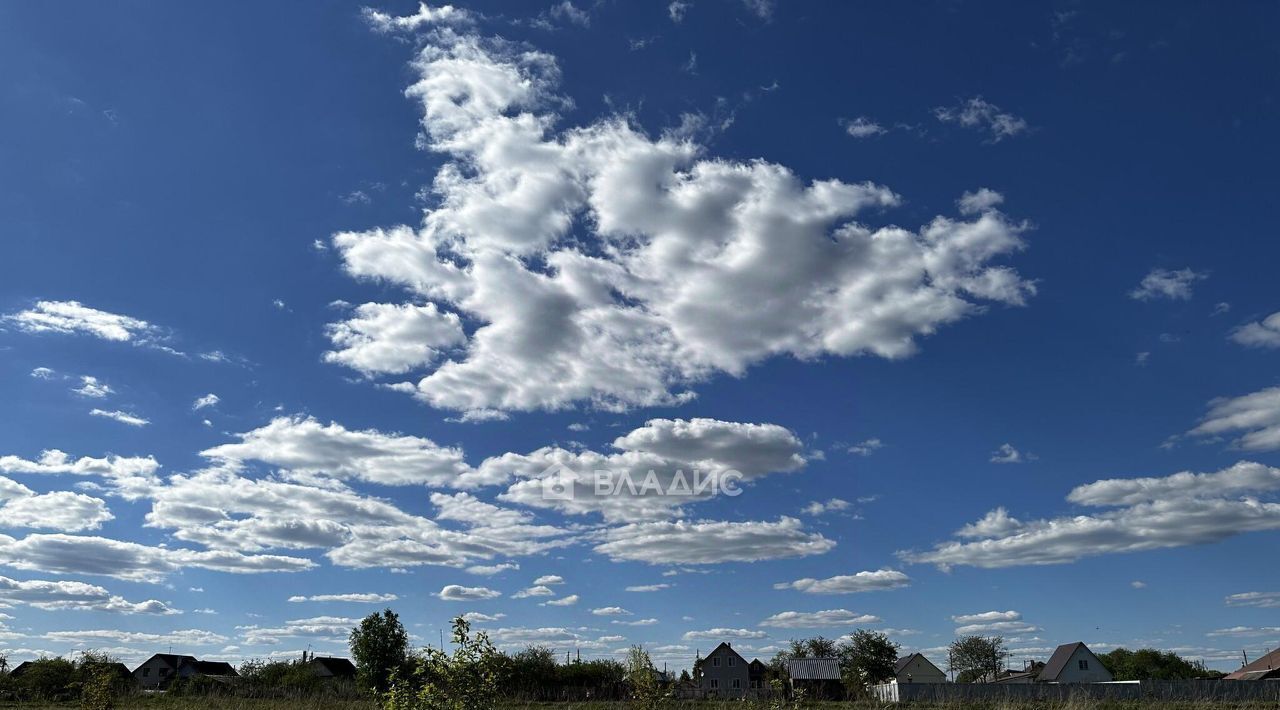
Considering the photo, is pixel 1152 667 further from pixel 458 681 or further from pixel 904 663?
pixel 458 681

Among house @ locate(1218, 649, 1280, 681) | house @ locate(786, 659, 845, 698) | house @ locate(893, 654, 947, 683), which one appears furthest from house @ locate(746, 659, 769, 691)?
house @ locate(1218, 649, 1280, 681)

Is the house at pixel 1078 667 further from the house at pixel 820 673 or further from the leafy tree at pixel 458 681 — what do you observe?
the leafy tree at pixel 458 681

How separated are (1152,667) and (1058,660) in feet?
88.5

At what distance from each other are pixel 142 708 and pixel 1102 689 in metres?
45.2

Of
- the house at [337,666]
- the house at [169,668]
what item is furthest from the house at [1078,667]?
the house at [169,668]

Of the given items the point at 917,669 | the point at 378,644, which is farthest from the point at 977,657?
the point at 378,644

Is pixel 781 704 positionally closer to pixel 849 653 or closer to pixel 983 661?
pixel 849 653

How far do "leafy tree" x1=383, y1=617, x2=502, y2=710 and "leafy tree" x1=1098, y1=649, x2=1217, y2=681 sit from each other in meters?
112

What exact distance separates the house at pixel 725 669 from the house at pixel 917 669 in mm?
18390

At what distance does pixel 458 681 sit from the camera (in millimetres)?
10281

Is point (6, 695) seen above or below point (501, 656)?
below

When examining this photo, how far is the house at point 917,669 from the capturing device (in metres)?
106

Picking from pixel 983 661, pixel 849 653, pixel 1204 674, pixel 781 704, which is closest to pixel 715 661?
pixel 849 653

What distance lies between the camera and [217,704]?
4353cm
